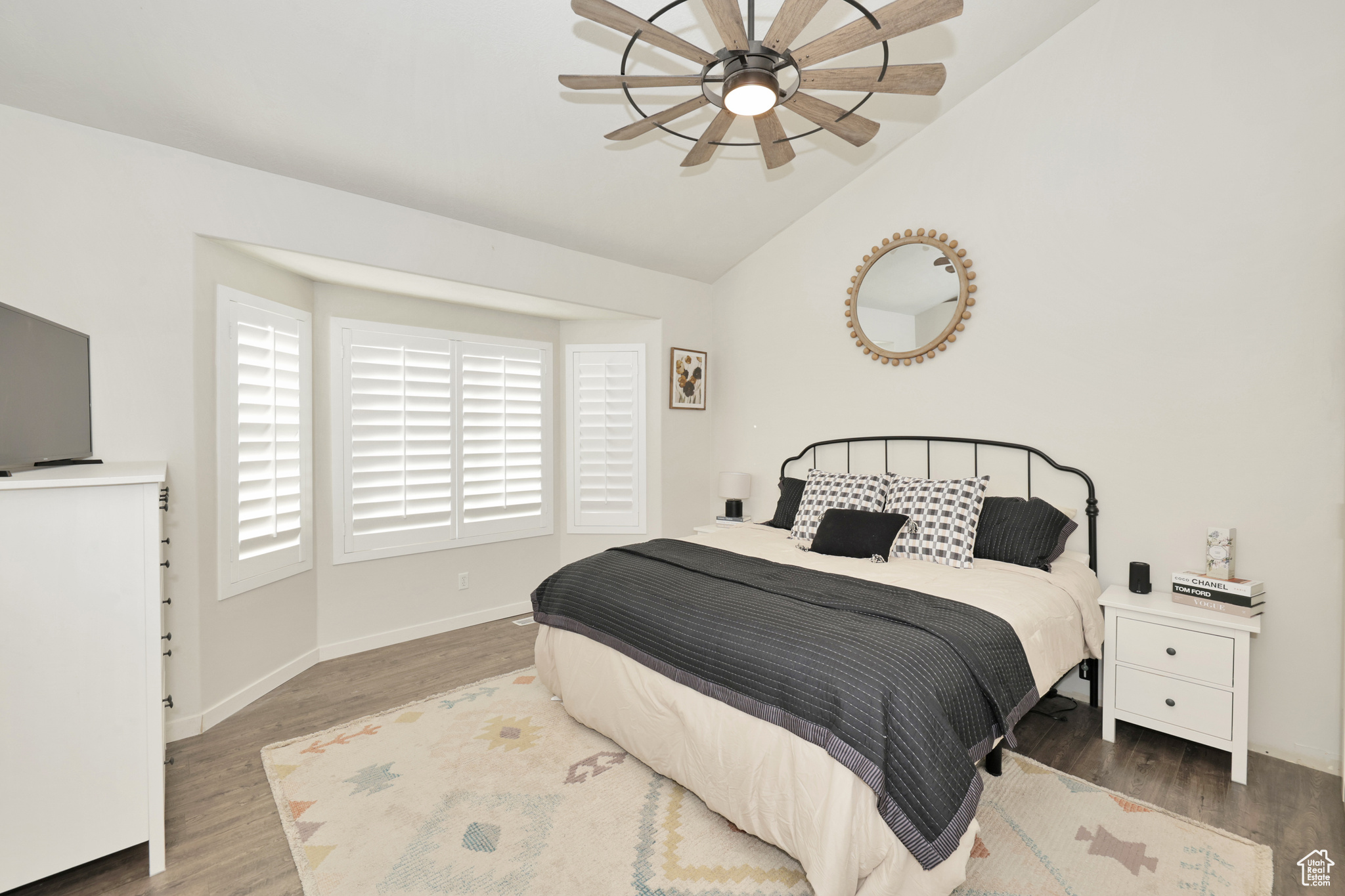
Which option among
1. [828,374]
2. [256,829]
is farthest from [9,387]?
[828,374]

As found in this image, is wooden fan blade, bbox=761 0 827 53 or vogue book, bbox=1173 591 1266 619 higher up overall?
wooden fan blade, bbox=761 0 827 53

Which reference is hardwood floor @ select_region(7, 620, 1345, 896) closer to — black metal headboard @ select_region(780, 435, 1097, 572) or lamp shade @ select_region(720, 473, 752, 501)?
black metal headboard @ select_region(780, 435, 1097, 572)

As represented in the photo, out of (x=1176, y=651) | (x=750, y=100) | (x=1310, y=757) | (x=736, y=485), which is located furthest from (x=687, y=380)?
(x=1310, y=757)

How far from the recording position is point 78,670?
A: 1706 mm

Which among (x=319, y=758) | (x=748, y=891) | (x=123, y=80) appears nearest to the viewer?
(x=748, y=891)

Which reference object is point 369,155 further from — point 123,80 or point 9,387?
point 9,387

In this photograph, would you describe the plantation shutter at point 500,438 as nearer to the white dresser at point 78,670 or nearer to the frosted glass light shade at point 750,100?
the white dresser at point 78,670

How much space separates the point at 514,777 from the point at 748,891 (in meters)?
0.99

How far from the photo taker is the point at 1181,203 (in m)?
2.63

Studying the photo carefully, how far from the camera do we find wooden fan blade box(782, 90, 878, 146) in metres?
1.96

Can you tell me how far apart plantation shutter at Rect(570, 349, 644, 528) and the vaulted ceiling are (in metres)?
1.04

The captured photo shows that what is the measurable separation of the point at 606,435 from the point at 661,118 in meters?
2.70

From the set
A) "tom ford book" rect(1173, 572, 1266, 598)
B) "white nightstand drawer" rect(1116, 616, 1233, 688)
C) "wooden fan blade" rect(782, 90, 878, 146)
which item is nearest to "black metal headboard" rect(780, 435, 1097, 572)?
"tom ford book" rect(1173, 572, 1266, 598)

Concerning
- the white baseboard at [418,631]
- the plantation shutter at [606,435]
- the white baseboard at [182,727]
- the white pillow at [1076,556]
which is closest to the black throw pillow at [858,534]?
the white pillow at [1076,556]
